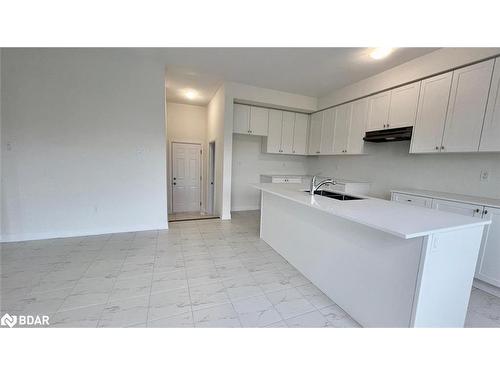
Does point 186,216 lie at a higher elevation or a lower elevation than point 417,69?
lower

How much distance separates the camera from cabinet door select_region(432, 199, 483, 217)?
7.48 ft

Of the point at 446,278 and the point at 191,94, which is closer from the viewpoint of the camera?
the point at 446,278

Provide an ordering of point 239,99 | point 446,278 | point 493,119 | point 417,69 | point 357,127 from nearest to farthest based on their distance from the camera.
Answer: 1. point 446,278
2. point 493,119
3. point 417,69
4. point 357,127
5. point 239,99

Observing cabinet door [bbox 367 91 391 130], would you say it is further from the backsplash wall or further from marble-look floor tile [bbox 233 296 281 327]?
marble-look floor tile [bbox 233 296 281 327]

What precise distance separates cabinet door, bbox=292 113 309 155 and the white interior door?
9.15ft

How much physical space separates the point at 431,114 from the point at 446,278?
2528 mm

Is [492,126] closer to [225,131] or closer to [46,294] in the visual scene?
[225,131]

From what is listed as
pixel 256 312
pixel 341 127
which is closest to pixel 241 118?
pixel 341 127

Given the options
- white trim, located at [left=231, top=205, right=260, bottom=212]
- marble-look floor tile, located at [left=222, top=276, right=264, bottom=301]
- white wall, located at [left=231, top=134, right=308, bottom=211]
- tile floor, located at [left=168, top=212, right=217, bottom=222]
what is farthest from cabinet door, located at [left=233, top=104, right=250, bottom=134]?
marble-look floor tile, located at [left=222, top=276, right=264, bottom=301]

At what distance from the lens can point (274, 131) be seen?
16.8ft

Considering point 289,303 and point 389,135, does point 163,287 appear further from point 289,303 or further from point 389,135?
point 389,135

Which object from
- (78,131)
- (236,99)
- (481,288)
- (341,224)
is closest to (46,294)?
(78,131)

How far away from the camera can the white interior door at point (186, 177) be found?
5.93 m
